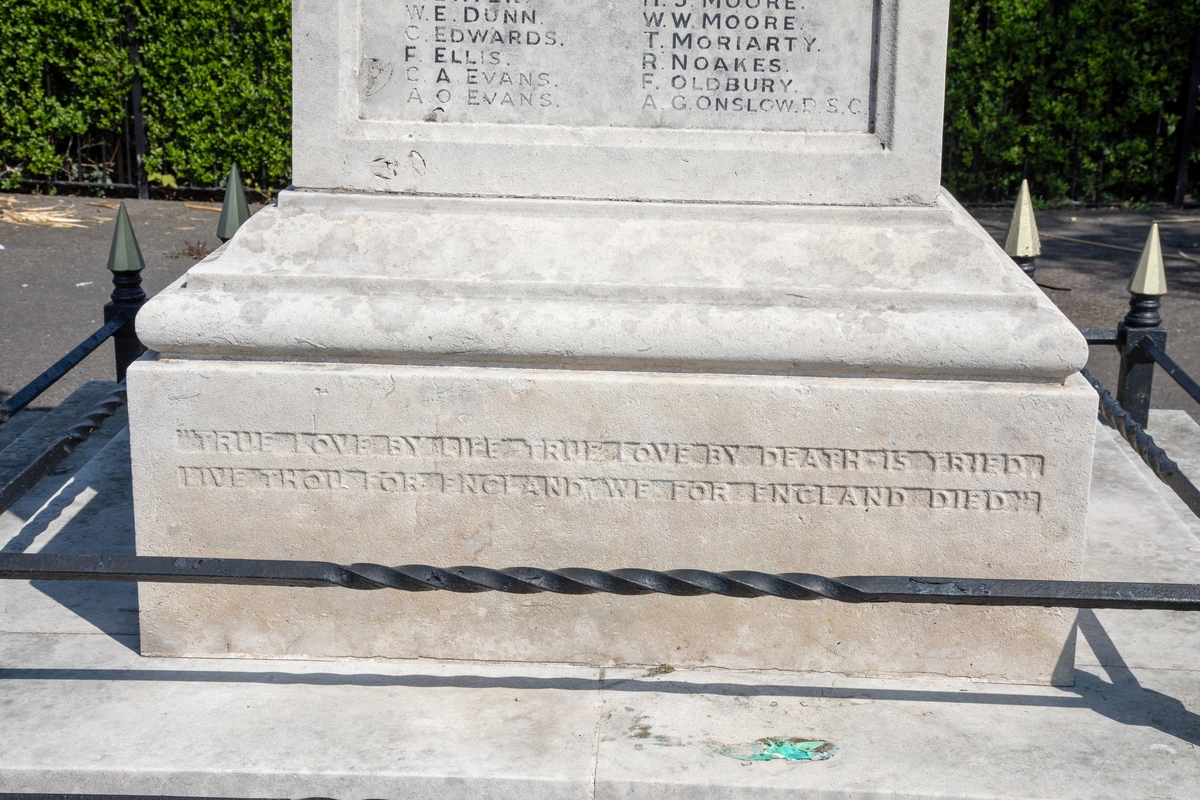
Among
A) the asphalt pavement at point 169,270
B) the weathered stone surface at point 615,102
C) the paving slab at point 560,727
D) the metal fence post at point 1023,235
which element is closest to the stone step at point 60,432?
the asphalt pavement at point 169,270

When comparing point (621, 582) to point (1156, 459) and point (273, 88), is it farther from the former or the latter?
point (273, 88)

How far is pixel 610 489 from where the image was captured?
3.19 m

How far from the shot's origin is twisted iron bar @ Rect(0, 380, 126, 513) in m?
3.12

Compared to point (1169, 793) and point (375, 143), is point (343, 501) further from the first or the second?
point (1169, 793)

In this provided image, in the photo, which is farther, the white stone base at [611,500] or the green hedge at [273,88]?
the green hedge at [273,88]

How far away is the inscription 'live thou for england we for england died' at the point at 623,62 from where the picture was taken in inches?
130

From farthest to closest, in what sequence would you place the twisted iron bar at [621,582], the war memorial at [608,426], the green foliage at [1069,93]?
the green foliage at [1069,93], the war memorial at [608,426], the twisted iron bar at [621,582]

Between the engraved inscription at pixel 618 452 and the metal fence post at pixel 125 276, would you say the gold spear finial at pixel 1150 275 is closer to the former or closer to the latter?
the engraved inscription at pixel 618 452

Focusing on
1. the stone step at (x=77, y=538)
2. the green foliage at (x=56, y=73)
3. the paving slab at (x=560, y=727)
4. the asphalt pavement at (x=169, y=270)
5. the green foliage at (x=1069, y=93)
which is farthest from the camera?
the green foliage at (x=1069, y=93)

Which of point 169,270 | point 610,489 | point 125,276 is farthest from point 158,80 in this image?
point 610,489

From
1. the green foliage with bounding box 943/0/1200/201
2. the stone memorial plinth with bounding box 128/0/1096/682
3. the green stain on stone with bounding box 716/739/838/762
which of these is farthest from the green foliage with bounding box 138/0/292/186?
the green stain on stone with bounding box 716/739/838/762

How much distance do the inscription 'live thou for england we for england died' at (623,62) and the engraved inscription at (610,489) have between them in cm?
97

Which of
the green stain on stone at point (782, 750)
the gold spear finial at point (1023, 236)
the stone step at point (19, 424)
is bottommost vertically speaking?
the green stain on stone at point (782, 750)

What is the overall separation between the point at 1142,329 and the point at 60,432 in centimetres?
437
